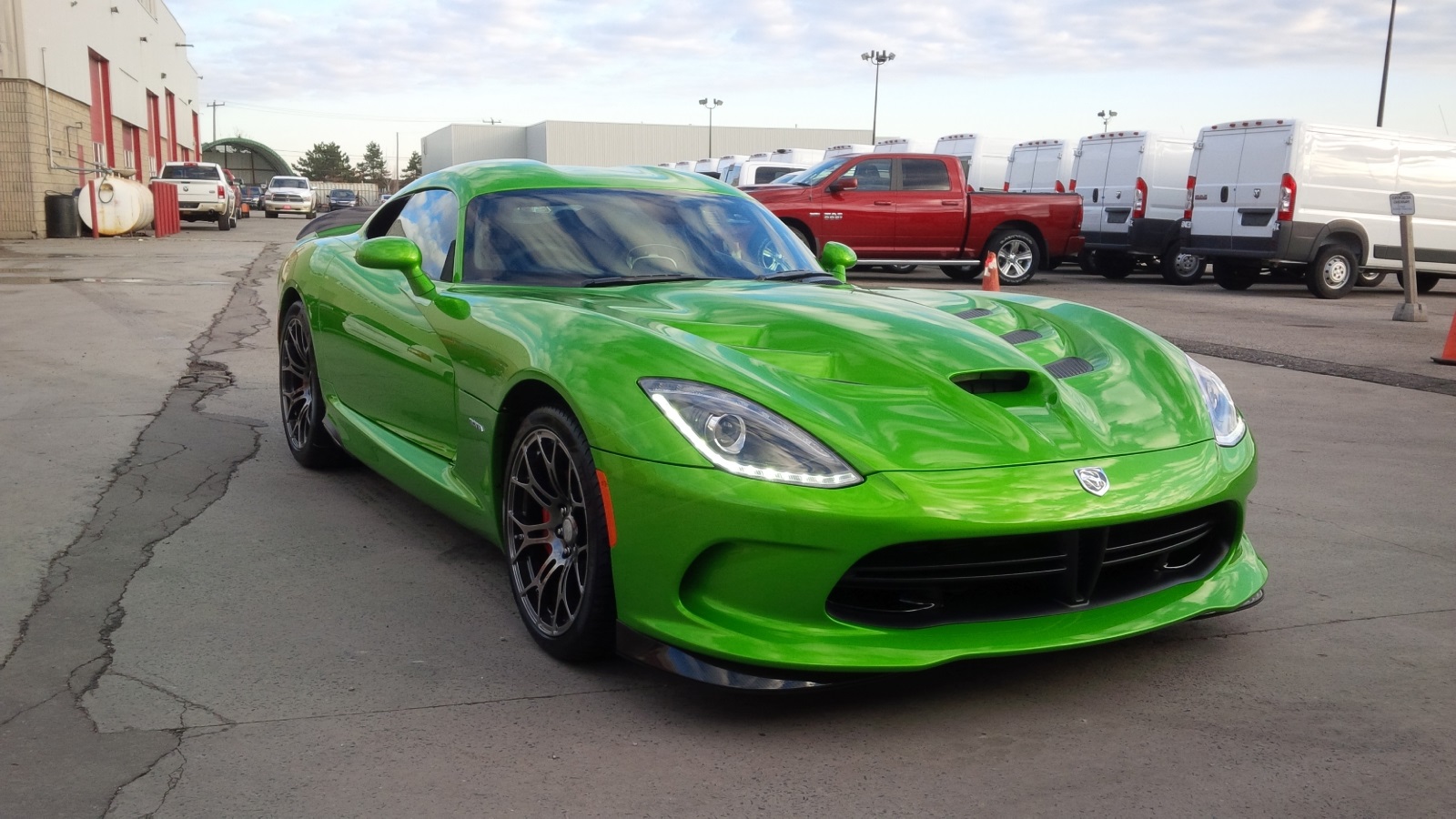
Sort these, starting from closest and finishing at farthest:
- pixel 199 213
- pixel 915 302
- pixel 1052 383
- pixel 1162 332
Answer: pixel 1052 383 < pixel 915 302 < pixel 1162 332 < pixel 199 213

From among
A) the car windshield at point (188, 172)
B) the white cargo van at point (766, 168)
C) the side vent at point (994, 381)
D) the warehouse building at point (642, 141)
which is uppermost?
the warehouse building at point (642, 141)

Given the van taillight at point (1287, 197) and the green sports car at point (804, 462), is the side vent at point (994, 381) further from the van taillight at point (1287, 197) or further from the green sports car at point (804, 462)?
the van taillight at point (1287, 197)

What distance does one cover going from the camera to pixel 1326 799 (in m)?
2.53

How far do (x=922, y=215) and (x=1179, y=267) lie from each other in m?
4.20

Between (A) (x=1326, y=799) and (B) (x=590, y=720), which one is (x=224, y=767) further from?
(A) (x=1326, y=799)

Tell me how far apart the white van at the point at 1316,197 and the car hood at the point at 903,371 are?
13.2 m

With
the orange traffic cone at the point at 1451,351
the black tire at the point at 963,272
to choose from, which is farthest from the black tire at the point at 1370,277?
the orange traffic cone at the point at 1451,351

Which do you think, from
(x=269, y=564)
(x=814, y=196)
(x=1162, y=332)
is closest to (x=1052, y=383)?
(x=269, y=564)

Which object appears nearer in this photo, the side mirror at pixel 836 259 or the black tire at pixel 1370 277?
the side mirror at pixel 836 259

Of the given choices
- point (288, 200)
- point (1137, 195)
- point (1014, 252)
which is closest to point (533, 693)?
point (1014, 252)

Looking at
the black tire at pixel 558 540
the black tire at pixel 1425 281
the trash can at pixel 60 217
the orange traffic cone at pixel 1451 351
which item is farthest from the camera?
the trash can at pixel 60 217

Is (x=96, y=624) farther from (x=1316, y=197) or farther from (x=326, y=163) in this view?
(x=326, y=163)

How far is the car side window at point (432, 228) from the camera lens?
4.37 m

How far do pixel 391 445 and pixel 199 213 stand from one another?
35476 mm
